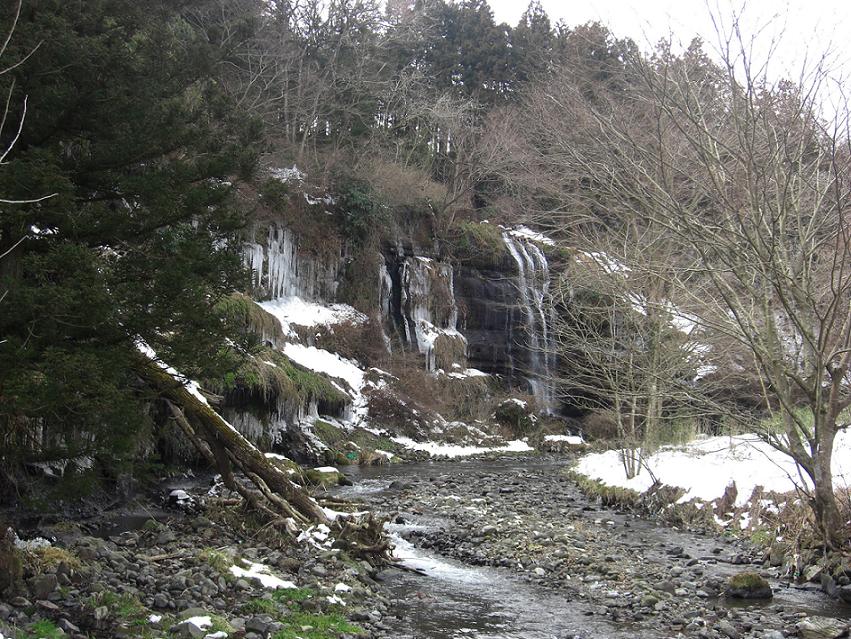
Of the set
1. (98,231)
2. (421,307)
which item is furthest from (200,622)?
(421,307)

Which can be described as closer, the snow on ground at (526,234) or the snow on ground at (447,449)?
the snow on ground at (447,449)

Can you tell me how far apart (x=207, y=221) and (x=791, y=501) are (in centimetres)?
773

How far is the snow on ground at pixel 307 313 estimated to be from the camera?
24.6 metres

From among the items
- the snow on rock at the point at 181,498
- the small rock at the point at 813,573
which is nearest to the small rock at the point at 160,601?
the snow on rock at the point at 181,498

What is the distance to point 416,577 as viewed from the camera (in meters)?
7.43

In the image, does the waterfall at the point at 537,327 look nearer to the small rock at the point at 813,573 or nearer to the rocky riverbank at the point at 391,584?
the rocky riverbank at the point at 391,584

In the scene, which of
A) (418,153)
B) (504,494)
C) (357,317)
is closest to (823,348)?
(504,494)

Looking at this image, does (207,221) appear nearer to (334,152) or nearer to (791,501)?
(791,501)

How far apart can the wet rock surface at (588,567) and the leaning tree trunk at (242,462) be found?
1.53 m

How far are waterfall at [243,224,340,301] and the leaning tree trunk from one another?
15246mm

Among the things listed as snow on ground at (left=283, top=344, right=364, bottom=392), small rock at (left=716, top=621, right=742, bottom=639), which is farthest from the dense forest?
snow on ground at (left=283, top=344, right=364, bottom=392)

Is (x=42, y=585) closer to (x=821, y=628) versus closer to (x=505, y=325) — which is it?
(x=821, y=628)

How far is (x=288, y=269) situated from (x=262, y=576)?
20.8 meters

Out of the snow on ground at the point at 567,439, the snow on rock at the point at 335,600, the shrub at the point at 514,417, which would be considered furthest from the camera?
the shrub at the point at 514,417
